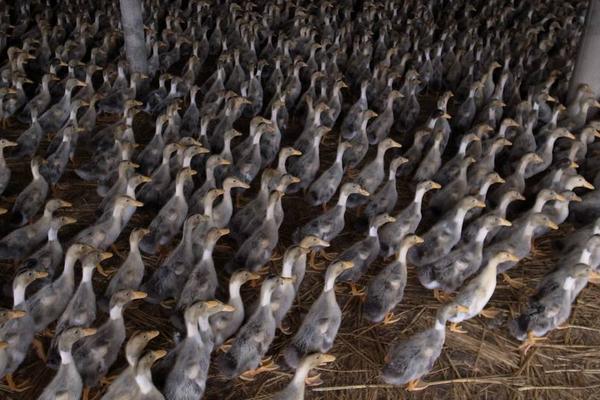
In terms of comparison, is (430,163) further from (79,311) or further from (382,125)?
(79,311)

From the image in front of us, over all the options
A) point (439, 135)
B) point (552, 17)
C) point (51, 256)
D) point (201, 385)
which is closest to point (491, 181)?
point (439, 135)

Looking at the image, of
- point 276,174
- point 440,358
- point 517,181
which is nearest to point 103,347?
point 276,174

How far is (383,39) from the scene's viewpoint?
7.39 meters

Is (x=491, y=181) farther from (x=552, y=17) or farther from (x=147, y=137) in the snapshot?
(x=552, y=17)

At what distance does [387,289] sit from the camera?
12.8ft

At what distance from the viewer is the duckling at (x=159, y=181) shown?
477cm

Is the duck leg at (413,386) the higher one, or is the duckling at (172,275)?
the duckling at (172,275)

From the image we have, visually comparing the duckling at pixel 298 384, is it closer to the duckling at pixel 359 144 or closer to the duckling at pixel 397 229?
the duckling at pixel 397 229

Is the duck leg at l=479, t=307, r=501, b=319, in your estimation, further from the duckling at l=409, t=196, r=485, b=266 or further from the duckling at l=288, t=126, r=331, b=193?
the duckling at l=288, t=126, r=331, b=193

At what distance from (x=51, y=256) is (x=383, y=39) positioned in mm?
4791

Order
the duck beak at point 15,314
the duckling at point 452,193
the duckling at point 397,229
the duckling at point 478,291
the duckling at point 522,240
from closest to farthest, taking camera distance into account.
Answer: the duck beak at point 15,314
the duckling at point 478,291
the duckling at point 522,240
the duckling at point 397,229
the duckling at point 452,193

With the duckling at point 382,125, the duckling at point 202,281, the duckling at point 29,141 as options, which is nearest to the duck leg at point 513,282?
the duckling at point 382,125

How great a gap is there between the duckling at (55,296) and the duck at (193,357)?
0.88 meters

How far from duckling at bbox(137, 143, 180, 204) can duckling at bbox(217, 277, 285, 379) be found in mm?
1590
